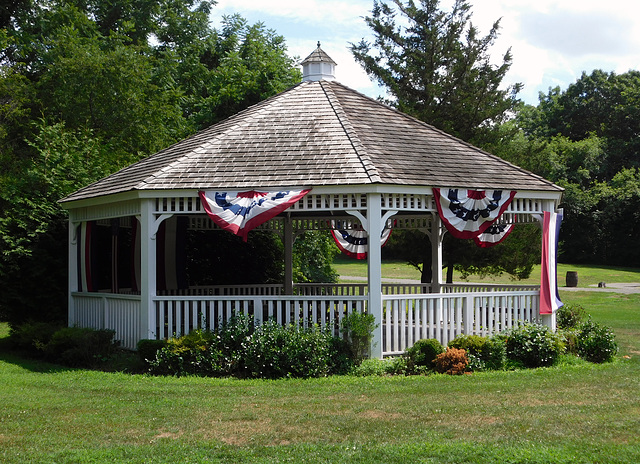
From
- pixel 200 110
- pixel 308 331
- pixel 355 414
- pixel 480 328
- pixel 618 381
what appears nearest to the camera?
pixel 355 414

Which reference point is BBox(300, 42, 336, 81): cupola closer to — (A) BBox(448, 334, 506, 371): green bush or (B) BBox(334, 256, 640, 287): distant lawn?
(A) BBox(448, 334, 506, 371): green bush

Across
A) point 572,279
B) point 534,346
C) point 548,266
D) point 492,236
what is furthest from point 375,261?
point 572,279

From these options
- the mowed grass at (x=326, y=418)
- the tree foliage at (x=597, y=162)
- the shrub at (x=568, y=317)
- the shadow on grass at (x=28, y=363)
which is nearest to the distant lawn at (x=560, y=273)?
the tree foliage at (x=597, y=162)

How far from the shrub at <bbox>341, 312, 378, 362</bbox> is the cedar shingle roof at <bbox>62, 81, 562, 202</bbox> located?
7.81ft

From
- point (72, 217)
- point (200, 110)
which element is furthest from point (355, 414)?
point (200, 110)

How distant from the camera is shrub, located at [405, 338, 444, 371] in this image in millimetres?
12102

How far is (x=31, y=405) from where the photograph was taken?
9.39 meters

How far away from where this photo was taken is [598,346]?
1334 cm

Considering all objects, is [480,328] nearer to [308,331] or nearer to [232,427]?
[308,331]

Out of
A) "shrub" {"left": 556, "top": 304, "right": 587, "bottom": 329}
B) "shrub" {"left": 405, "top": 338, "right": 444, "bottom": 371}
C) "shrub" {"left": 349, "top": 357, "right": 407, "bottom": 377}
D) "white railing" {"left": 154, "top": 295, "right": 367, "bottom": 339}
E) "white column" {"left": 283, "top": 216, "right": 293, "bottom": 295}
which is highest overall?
"white column" {"left": 283, "top": 216, "right": 293, "bottom": 295}

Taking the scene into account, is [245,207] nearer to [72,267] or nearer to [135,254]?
[135,254]

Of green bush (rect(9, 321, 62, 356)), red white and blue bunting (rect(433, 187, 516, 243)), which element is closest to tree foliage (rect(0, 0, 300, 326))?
green bush (rect(9, 321, 62, 356))

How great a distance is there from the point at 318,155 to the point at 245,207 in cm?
191

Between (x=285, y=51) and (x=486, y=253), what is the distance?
1995cm
